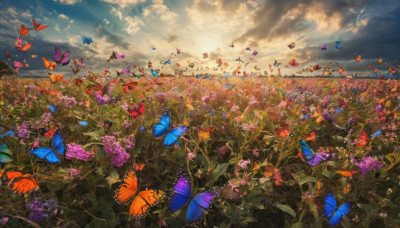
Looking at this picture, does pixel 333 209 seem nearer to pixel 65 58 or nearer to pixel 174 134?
pixel 174 134

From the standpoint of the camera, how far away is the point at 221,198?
70.1 inches

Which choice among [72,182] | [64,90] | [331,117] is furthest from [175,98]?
[64,90]

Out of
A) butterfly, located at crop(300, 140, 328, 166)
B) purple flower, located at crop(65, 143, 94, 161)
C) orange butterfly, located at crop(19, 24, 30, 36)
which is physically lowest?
purple flower, located at crop(65, 143, 94, 161)

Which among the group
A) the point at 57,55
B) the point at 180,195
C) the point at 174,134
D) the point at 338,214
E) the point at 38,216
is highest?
the point at 57,55

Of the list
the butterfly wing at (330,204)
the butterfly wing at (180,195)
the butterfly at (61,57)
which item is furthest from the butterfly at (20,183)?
the butterfly at (61,57)

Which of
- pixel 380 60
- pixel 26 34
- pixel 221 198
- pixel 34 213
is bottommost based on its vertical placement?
pixel 34 213

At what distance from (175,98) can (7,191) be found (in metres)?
2.61

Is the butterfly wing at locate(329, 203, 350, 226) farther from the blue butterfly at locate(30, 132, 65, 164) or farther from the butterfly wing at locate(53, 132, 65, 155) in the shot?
the butterfly wing at locate(53, 132, 65, 155)

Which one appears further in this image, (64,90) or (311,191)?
(64,90)

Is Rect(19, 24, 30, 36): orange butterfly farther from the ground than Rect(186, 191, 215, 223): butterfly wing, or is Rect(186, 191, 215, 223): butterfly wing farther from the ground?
Rect(19, 24, 30, 36): orange butterfly

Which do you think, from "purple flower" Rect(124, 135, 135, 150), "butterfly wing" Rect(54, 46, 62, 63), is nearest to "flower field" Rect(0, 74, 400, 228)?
"purple flower" Rect(124, 135, 135, 150)

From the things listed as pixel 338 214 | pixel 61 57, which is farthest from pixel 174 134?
pixel 61 57

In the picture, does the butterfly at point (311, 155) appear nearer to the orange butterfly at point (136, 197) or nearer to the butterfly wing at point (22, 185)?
the orange butterfly at point (136, 197)

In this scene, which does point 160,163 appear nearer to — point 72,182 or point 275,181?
point 72,182
